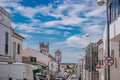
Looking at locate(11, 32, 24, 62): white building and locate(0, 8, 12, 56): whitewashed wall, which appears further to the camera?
locate(11, 32, 24, 62): white building

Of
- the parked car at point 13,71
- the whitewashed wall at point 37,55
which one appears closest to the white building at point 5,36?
the parked car at point 13,71

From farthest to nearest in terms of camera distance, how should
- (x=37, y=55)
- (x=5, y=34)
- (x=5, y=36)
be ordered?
1. (x=37, y=55)
2. (x=5, y=36)
3. (x=5, y=34)

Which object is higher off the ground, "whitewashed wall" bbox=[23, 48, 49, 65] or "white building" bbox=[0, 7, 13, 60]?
"white building" bbox=[0, 7, 13, 60]

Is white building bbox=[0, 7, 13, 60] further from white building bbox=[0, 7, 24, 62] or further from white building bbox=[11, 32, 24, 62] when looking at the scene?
white building bbox=[11, 32, 24, 62]

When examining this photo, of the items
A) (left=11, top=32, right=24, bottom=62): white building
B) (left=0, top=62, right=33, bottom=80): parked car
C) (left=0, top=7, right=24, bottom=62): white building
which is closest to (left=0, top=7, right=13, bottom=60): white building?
(left=0, top=7, right=24, bottom=62): white building

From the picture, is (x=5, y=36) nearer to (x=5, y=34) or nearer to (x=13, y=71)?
(x=5, y=34)

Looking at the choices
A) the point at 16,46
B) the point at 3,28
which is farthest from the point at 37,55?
the point at 3,28

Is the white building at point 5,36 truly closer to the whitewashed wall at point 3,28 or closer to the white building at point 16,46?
the whitewashed wall at point 3,28

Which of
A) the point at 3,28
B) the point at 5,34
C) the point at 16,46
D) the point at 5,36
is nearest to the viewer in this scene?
the point at 3,28

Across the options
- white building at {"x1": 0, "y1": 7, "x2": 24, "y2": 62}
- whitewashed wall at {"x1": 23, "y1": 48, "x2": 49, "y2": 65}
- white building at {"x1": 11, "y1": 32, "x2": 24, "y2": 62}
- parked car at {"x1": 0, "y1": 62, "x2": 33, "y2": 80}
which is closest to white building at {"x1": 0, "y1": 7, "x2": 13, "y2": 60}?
white building at {"x1": 0, "y1": 7, "x2": 24, "y2": 62}

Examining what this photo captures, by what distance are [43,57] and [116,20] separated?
74.8 meters

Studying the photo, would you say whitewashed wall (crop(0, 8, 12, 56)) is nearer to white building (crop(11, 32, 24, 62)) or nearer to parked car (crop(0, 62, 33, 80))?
white building (crop(11, 32, 24, 62))

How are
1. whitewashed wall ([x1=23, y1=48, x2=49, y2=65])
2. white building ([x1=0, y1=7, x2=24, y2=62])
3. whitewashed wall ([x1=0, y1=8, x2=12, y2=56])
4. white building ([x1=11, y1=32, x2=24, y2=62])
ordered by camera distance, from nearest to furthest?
white building ([x1=0, y1=7, x2=24, y2=62]) < whitewashed wall ([x1=0, y1=8, x2=12, y2=56]) < white building ([x1=11, y1=32, x2=24, y2=62]) < whitewashed wall ([x1=23, y1=48, x2=49, y2=65])

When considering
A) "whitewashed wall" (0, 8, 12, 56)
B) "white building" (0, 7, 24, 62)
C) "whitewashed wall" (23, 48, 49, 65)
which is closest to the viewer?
"white building" (0, 7, 24, 62)
